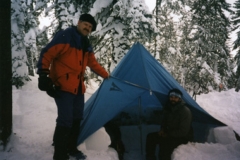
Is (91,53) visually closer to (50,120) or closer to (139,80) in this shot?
(139,80)

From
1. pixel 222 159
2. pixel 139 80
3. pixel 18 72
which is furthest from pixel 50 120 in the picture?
pixel 18 72

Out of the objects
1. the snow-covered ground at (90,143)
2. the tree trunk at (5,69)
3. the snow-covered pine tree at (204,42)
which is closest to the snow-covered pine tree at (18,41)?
the snow-covered ground at (90,143)

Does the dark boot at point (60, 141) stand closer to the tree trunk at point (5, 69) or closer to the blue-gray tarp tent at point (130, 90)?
the blue-gray tarp tent at point (130, 90)

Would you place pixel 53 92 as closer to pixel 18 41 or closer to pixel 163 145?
pixel 163 145

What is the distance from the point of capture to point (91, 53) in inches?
137

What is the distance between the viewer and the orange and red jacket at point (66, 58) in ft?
9.03

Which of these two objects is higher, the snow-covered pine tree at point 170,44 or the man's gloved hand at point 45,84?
the snow-covered pine tree at point 170,44

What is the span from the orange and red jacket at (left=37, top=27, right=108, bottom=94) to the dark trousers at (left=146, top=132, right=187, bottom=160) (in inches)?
69.7

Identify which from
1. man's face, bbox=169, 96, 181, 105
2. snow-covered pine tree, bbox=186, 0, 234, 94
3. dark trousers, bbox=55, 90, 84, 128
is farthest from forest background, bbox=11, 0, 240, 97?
dark trousers, bbox=55, 90, 84, 128

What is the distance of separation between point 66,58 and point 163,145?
2167 millimetres

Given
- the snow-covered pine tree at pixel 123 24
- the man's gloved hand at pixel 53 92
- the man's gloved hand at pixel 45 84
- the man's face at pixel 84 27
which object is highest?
the snow-covered pine tree at pixel 123 24

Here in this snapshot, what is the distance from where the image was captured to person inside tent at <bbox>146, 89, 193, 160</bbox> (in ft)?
12.1

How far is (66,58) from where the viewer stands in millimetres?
2912

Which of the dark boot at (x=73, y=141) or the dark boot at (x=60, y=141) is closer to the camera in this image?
the dark boot at (x=60, y=141)
